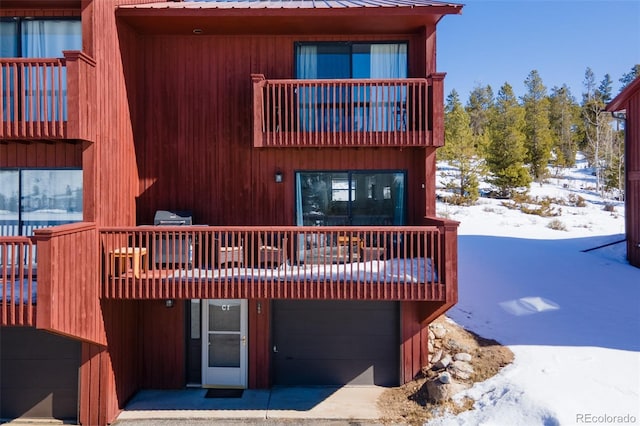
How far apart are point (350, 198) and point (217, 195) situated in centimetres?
302

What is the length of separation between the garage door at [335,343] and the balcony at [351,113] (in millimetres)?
3593

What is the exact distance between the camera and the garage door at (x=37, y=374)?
25.3ft

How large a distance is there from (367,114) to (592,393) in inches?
252

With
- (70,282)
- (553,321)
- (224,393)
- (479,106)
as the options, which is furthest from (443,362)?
(479,106)

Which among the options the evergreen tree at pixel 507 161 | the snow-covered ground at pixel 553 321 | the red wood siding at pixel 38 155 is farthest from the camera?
the evergreen tree at pixel 507 161

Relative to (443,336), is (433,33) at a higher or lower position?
higher

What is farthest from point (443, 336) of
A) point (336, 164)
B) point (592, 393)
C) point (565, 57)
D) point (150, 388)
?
point (565, 57)

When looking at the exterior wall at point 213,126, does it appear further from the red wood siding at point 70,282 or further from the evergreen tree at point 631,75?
the evergreen tree at point 631,75

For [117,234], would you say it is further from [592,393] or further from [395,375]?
[592,393]

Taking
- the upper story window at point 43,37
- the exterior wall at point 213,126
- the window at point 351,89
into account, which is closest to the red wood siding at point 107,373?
the exterior wall at point 213,126

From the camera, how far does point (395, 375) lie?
8.64 metres

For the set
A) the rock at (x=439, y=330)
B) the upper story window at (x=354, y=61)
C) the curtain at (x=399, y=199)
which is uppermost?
the upper story window at (x=354, y=61)

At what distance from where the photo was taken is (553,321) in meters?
9.20

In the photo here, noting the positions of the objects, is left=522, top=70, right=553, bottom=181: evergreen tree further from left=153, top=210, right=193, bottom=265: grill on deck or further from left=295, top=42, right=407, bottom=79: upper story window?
left=153, top=210, right=193, bottom=265: grill on deck
